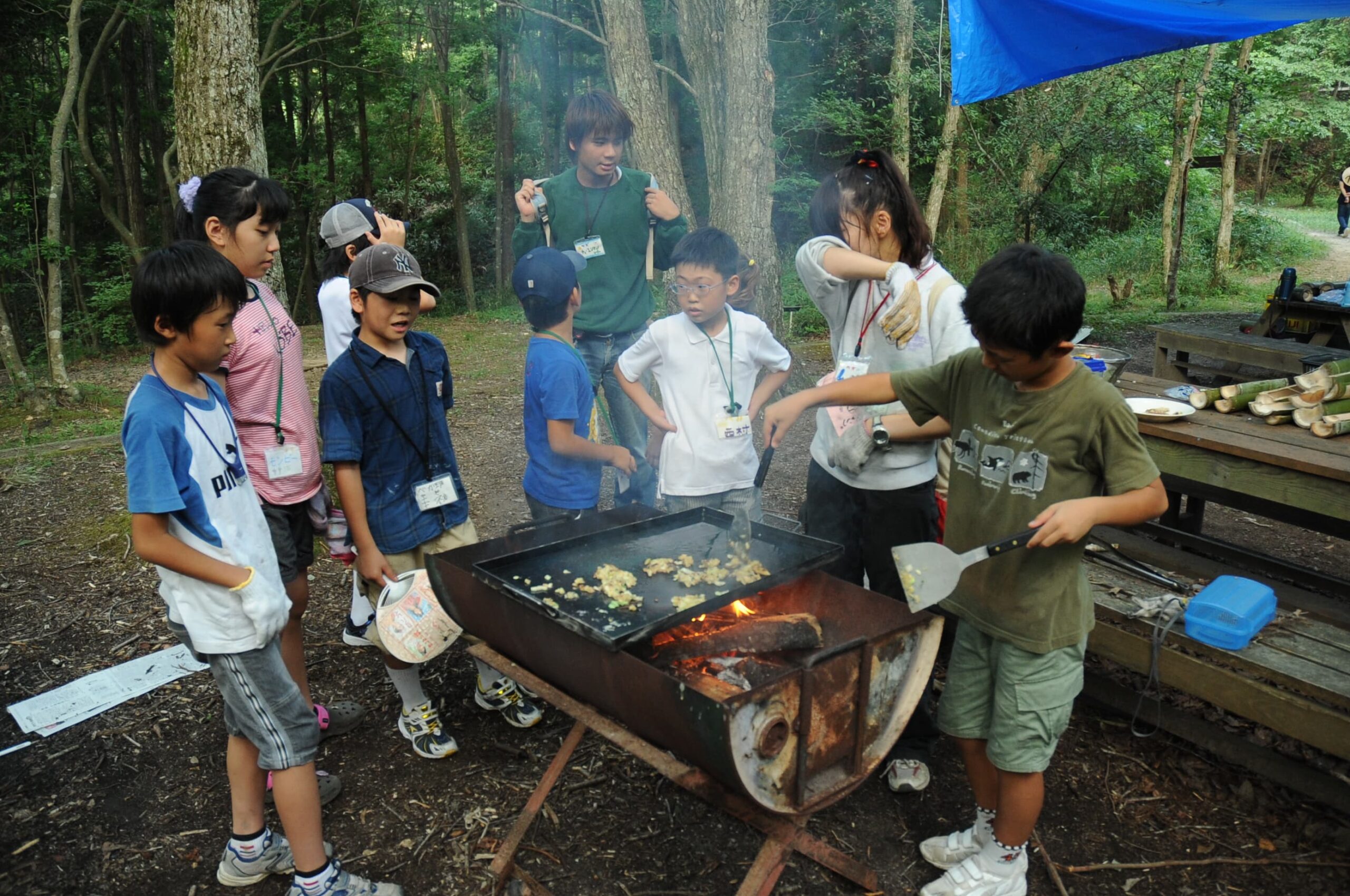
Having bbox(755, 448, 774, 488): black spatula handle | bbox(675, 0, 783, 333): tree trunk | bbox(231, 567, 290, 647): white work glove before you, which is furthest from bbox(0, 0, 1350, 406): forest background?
bbox(231, 567, 290, 647): white work glove

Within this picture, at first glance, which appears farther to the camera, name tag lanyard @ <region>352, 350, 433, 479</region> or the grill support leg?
name tag lanyard @ <region>352, 350, 433, 479</region>

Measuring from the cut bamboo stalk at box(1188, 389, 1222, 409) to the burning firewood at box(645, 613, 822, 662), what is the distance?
2.87m

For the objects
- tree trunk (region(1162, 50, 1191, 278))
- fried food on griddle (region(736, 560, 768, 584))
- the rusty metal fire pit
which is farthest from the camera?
tree trunk (region(1162, 50, 1191, 278))

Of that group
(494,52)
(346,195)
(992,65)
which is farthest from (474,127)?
(992,65)

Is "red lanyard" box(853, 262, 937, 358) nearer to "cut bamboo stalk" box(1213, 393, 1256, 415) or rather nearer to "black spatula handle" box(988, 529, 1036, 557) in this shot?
"black spatula handle" box(988, 529, 1036, 557)

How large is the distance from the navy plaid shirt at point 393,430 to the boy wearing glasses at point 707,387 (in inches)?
31.8

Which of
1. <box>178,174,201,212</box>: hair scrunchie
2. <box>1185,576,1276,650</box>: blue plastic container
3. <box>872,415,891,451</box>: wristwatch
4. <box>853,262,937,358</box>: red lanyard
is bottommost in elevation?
<box>1185,576,1276,650</box>: blue plastic container

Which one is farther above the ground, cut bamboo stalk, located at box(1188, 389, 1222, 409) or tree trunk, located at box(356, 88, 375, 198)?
tree trunk, located at box(356, 88, 375, 198)

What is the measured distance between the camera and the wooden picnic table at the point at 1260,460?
316 cm

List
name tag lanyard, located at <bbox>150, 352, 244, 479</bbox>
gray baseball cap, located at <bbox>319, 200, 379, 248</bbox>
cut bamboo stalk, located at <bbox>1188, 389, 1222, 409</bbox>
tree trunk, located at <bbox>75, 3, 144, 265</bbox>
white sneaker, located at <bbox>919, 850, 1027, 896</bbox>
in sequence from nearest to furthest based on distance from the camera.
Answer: name tag lanyard, located at <bbox>150, 352, 244, 479</bbox>
white sneaker, located at <bbox>919, 850, 1027, 896</bbox>
gray baseball cap, located at <bbox>319, 200, 379, 248</bbox>
cut bamboo stalk, located at <bbox>1188, 389, 1222, 409</bbox>
tree trunk, located at <bbox>75, 3, 144, 265</bbox>

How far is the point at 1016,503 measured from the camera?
7.03ft

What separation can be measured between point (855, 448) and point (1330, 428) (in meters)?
2.30

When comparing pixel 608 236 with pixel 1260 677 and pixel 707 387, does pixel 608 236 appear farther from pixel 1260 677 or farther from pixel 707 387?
pixel 1260 677

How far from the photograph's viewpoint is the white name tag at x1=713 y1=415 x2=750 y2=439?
3.17 m
